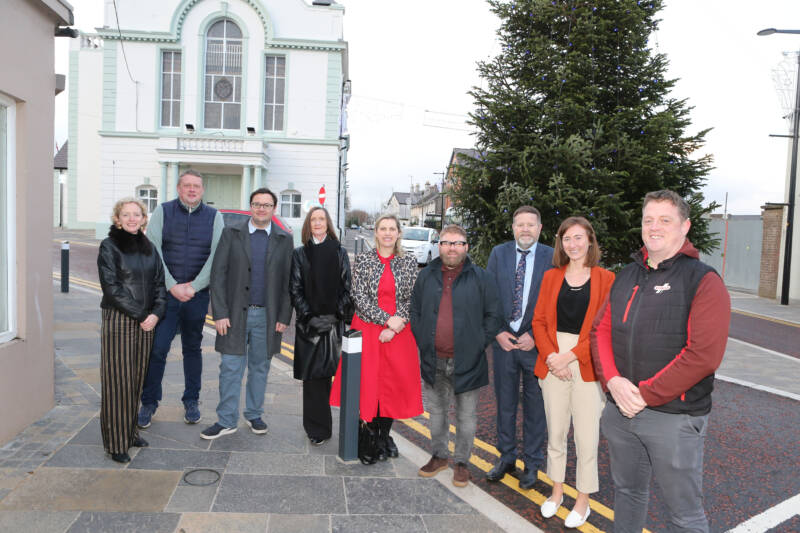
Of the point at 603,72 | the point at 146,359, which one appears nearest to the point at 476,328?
the point at 146,359

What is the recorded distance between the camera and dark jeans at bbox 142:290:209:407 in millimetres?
4727

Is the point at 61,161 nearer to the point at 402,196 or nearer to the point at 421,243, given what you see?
the point at 421,243

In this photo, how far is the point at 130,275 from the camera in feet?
13.5

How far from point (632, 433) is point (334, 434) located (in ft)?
9.29

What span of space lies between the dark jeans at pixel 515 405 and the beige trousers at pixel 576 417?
30cm

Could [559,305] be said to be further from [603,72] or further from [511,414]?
[603,72]

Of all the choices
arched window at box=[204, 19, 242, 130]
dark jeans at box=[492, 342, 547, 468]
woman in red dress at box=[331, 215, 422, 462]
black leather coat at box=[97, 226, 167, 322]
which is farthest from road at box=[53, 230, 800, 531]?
arched window at box=[204, 19, 242, 130]

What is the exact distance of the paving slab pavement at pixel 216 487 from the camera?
3285 mm

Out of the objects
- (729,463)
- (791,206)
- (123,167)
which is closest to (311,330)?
(729,463)

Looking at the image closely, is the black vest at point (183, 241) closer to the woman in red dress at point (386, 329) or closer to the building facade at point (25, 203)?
the building facade at point (25, 203)

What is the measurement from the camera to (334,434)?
489cm

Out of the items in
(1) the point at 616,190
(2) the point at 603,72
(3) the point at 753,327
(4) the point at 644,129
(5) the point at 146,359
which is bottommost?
(3) the point at 753,327

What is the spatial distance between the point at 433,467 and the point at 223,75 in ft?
85.5

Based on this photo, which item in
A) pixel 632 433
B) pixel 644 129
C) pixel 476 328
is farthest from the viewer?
pixel 644 129
